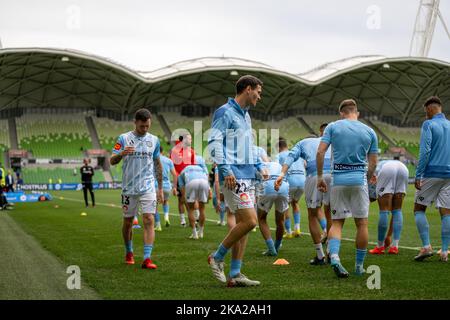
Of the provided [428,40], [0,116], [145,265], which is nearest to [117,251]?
[145,265]

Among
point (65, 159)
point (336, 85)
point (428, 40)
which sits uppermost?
Answer: point (428, 40)

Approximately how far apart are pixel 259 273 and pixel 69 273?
2.52 m

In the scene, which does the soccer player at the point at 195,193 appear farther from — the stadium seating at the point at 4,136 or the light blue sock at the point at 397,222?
the stadium seating at the point at 4,136

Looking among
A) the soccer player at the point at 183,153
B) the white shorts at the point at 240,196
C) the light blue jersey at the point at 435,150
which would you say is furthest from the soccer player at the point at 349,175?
the soccer player at the point at 183,153

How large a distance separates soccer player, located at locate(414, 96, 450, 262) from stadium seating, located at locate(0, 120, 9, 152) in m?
59.6

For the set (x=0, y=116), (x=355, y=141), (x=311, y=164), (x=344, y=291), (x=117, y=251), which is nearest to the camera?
(x=344, y=291)

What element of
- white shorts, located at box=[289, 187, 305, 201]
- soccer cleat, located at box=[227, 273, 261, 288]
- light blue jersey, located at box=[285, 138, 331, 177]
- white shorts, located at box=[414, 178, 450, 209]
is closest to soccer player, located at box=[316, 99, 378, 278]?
soccer cleat, located at box=[227, 273, 261, 288]

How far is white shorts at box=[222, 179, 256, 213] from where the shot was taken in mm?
7445

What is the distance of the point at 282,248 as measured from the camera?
483 inches

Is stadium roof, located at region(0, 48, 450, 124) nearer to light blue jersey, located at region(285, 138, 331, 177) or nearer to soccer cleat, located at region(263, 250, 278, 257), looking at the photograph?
soccer cleat, located at region(263, 250, 278, 257)

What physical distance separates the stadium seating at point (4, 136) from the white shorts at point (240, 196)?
60.9 meters

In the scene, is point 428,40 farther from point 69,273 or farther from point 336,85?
point 69,273

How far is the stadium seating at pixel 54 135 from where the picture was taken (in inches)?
2596

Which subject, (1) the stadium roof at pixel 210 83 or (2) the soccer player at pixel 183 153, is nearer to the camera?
(2) the soccer player at pixel 183 153
